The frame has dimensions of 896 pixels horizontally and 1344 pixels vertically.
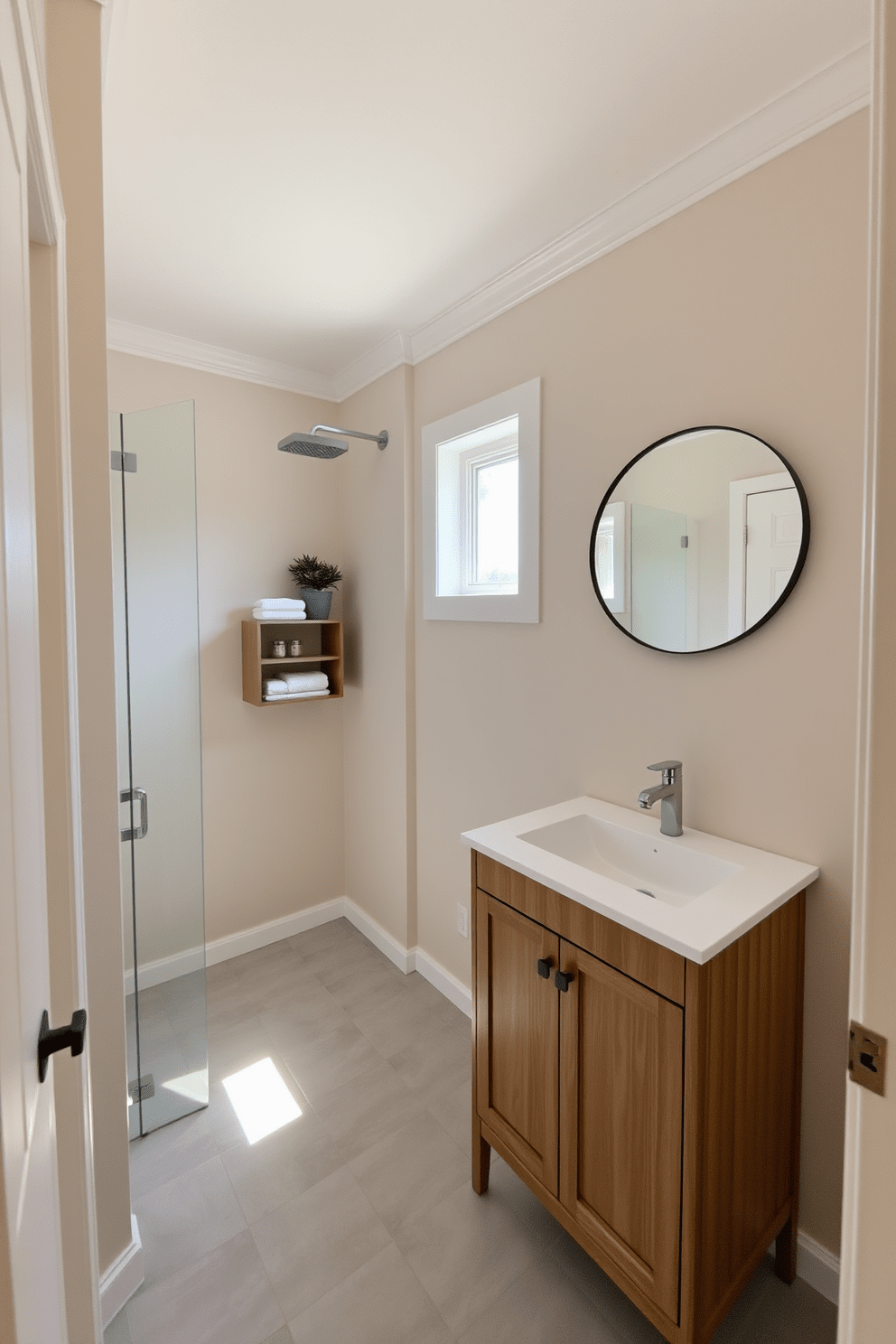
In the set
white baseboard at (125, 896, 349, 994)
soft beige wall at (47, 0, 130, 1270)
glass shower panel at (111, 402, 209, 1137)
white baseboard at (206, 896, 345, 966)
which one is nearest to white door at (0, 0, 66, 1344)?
soft beige wall at (47, 0, 130, 1270)

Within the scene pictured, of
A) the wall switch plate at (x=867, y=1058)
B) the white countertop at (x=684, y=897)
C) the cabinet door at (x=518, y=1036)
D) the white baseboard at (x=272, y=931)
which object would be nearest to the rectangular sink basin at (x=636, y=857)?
the white countertop at (x=684, y=897)

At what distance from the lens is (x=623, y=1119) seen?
1.21 metres

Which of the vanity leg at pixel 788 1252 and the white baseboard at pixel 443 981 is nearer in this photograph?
the vanity leg at pixel 788 1252

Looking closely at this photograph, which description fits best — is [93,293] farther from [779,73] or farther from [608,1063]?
[608,1063]

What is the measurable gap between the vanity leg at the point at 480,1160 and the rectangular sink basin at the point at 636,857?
28.5 inches

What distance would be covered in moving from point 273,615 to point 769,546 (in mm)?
1862

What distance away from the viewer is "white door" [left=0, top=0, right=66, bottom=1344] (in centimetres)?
45

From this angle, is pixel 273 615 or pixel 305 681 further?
pixel 305 681

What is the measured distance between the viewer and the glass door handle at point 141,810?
1.69 metres

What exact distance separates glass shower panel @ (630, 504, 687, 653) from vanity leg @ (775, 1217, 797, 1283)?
132cm

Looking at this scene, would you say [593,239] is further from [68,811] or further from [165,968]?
[165,968]

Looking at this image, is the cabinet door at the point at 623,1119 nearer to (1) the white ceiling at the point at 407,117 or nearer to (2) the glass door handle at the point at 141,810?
(2) the glass door handle at the point at 141,810

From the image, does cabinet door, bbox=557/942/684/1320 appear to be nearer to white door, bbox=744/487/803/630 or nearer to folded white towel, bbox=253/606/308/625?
white door, bbox=744/487/803/630

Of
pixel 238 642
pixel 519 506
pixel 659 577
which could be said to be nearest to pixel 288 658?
pixel 238 642
